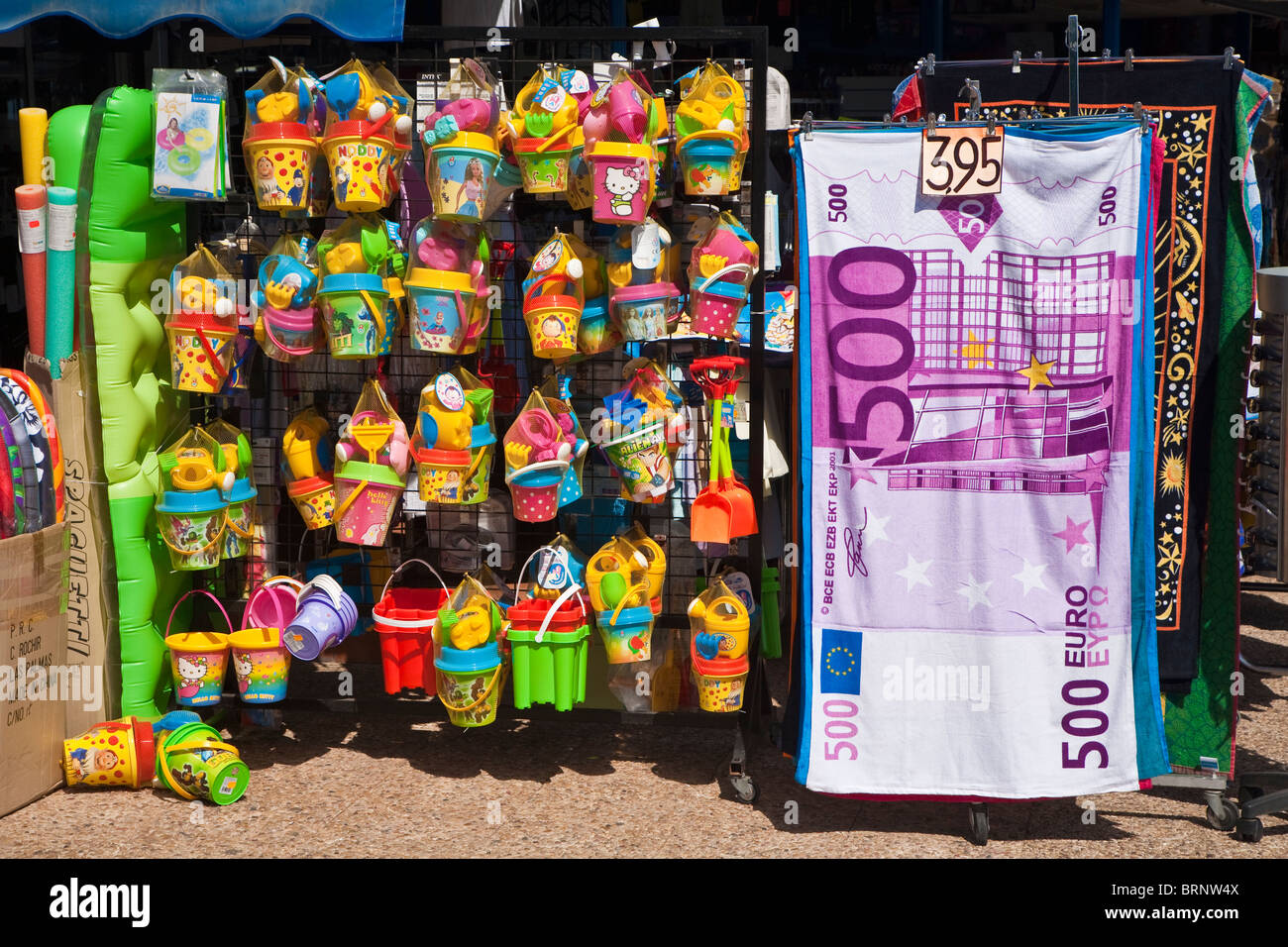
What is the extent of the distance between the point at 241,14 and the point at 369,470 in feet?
4.78

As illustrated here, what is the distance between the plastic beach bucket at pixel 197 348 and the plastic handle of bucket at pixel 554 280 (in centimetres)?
99

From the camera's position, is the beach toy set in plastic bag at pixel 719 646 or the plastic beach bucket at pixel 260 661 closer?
the beach toy set in plastic bag at pixel 719 646

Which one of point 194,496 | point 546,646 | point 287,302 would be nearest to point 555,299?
point 287,302

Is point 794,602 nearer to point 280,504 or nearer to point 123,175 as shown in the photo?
point 280,504

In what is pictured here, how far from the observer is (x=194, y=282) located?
4.08 metres

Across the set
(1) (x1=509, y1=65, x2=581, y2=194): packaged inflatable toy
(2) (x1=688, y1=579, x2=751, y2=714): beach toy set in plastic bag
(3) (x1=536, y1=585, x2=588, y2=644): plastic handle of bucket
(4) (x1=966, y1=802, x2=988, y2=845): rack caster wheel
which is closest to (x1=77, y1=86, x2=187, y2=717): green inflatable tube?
(1) (x1=509, y1=65, x2=581, y2=194): packaged inflatable toy

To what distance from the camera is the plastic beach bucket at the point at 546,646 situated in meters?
4.10

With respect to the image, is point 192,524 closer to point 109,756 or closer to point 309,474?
point 309,474

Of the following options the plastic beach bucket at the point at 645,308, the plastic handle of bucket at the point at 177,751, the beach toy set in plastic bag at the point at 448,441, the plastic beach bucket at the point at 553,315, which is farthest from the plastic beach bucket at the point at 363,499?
the plastic beach bucket at the point at 645,308

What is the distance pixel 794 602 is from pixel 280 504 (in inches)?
77.5

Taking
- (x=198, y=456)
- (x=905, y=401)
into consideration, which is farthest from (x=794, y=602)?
(x=198, y=456)

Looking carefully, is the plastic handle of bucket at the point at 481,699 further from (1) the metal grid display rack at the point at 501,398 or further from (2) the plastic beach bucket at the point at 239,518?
(2) the plastic beach bucket at the point at 239,518

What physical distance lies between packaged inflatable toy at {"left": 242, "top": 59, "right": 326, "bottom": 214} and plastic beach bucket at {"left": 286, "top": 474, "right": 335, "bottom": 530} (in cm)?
87

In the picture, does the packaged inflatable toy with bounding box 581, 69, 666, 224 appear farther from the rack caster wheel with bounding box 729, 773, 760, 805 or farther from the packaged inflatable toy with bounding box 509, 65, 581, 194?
the rack caster wheel with bounding box 729, 773, 760, 805
